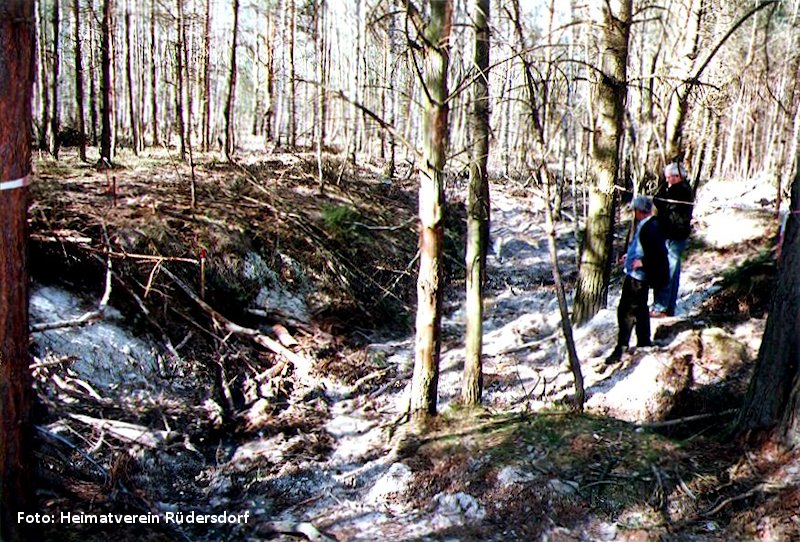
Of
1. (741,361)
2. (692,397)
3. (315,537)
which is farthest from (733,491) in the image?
(315,537)

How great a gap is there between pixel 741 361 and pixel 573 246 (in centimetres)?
965

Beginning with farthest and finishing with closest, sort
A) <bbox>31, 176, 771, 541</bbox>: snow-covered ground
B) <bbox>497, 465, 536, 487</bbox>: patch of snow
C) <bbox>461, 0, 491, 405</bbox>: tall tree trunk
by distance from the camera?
<bbox>461, 0, 491, 405</bbox>: tall tree trunk, <bbox>31, 176, 771, 541</bbox>: snow-covered ground, <bbox>497, 465, 536, 487</bbox>: patch of snow

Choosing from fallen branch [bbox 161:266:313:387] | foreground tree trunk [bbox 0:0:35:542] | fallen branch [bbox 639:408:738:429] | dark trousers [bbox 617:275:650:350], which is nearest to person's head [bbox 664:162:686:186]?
dark trousers [bbox 617:275:650:350]

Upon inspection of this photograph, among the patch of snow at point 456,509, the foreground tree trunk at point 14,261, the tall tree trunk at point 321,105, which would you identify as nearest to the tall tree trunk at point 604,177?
the tall tree trunk at point 321,105

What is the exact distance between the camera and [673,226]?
7.15 meters

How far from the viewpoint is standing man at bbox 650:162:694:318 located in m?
7.02

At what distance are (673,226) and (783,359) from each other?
3021 mm

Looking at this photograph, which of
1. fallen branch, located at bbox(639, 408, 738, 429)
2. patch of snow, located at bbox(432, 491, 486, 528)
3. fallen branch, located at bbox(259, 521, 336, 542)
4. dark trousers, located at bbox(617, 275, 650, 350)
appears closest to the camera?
fallen branch, located at bbox(259, 521, 336, 542)

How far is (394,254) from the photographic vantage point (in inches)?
485

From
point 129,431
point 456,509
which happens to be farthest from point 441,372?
point 129,431

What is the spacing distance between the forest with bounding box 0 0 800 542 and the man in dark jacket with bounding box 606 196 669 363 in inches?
4.3

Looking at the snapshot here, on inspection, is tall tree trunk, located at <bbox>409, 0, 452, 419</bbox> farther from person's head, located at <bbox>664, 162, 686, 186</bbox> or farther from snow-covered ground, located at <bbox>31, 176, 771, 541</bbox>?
person's head, located at <bbox>664, 162, 686, 186</bbox>

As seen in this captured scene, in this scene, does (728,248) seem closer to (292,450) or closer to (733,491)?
(733,491)

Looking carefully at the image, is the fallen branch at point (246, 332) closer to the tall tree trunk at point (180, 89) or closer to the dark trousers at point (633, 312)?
the dark trousers at point (633, 312)
